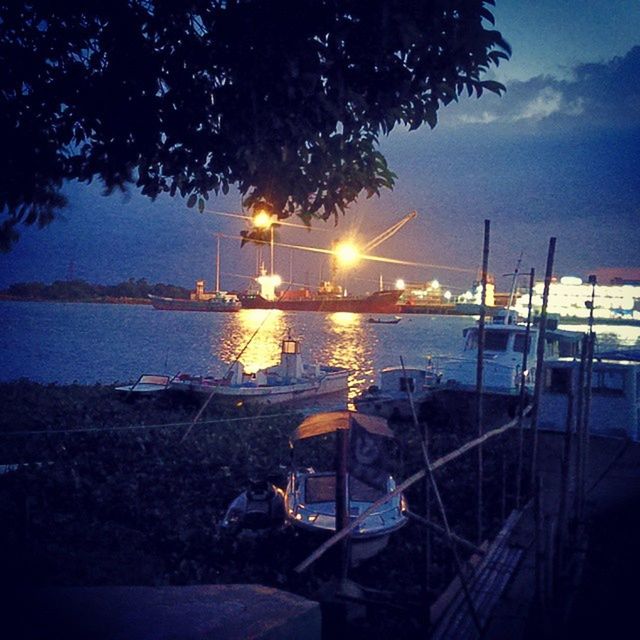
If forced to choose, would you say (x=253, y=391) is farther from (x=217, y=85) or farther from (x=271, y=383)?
(x=217, y=85)

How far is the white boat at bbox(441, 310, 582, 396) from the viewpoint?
763 inches

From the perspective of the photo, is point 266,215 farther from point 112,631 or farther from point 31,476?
point 31,476

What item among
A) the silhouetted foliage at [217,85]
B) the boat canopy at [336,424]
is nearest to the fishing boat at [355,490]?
the boat canopy at [336,424]

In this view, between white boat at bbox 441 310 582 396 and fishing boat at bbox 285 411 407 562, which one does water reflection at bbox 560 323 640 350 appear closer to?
white boat at bbox 441 310 582 396

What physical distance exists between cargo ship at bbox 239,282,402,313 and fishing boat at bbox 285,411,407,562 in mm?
120662

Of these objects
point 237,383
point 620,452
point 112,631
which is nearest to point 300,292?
point 237,383

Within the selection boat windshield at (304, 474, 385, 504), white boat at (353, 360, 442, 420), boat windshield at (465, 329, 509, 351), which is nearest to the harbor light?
boat windshield at (304, 474, 385, 504)

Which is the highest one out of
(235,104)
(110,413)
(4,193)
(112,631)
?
(235,104)

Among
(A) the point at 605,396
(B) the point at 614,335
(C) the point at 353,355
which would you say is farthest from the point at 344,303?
(A) the point at 605,396

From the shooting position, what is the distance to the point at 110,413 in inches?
821

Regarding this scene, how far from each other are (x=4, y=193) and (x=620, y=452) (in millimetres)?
13320

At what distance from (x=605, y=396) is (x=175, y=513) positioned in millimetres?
10308

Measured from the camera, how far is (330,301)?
142 meters

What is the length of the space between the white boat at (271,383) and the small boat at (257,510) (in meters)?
9.82
